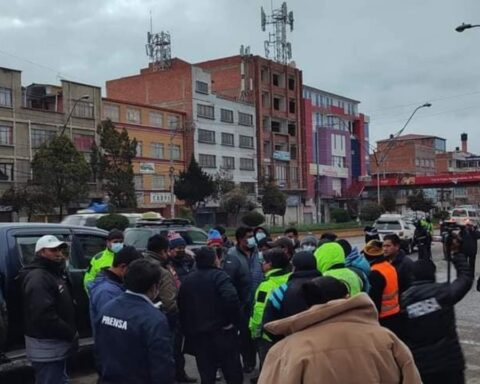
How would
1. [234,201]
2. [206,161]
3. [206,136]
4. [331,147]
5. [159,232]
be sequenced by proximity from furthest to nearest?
[331,147], [206,136], [206,161], [234,201], [159,232]

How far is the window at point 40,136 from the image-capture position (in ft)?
163

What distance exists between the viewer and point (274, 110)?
76.2 m

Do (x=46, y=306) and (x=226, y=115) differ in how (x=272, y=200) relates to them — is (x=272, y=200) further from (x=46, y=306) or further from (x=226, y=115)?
(x=46, y=306)

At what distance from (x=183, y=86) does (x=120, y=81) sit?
982cm

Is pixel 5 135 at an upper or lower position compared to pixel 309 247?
upper

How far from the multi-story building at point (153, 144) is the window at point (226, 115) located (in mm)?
5647

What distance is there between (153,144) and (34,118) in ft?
46.3

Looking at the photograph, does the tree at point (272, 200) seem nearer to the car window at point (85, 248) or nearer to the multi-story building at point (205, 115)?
the multi-story building at point (205, 115)

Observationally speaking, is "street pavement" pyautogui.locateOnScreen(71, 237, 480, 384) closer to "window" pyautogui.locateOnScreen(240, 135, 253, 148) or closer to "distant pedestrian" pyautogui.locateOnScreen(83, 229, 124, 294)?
"distant pedestrian" pyautogui.locateOnScreen(83, 229, 124, 294)

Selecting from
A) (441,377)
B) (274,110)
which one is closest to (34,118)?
(274,110)

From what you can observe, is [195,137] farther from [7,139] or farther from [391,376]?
[391,376]

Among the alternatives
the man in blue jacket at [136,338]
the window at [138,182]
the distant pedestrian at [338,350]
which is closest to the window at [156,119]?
the window at [138,182]

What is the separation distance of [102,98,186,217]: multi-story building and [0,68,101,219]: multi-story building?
3098 millimetres

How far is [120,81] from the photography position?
7212 centimetres
